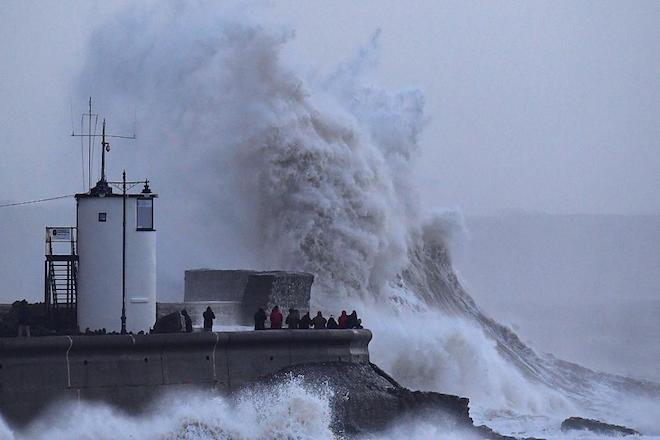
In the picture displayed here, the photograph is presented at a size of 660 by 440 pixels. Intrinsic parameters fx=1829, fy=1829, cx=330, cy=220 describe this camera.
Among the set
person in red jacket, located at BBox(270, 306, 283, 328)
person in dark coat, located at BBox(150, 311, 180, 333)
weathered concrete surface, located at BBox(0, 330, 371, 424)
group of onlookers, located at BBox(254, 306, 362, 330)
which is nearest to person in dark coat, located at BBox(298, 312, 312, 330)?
group of onlookers, located at BBox(254, 306, 362, 330)

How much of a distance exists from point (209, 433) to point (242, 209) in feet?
36.2

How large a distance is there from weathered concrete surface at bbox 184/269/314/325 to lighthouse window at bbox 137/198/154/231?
2.65 m

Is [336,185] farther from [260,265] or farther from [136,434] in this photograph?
[136,434]

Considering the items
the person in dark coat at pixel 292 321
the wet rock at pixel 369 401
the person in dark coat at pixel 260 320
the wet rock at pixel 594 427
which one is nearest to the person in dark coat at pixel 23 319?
the person in dark coat at pixel 260 320

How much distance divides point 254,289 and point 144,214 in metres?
2.85

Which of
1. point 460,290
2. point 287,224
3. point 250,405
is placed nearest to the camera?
point 250,405

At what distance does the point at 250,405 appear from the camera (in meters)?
25.7

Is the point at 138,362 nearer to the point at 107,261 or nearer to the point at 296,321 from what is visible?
the point at 107,261

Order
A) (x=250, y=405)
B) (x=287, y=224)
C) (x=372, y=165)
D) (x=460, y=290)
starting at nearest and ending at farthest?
(x=250, y=405), (x=287, y=224), (x=372, y=165), (x=460, y=290)

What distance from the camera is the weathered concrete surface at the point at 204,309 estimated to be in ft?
89.8

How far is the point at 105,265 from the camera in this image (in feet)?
84.8

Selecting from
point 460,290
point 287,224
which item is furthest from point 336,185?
point 460,290

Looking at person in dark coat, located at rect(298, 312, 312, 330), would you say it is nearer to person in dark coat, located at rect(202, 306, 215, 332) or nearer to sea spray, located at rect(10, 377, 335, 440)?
sea spray, located at rect(10, 377, 335, 440)

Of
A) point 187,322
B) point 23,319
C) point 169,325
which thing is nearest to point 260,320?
point 187,322
